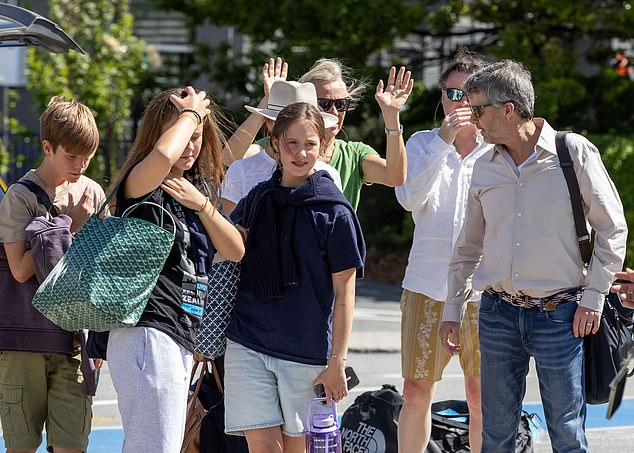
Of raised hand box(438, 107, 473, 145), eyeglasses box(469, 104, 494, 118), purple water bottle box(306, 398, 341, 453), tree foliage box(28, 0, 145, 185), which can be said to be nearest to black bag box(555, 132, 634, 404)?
eyeglasses box(469, 104, 494, 118)

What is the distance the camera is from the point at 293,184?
4.42 m

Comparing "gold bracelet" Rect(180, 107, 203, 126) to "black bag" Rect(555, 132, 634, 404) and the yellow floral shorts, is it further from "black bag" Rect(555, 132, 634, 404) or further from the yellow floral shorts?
the yellow floral shorts

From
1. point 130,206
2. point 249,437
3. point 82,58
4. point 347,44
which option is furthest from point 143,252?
point 82,58

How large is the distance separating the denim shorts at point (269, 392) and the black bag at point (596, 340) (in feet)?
3.66

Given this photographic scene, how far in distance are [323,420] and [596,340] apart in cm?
116

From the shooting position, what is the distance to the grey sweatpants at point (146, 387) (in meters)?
3.83

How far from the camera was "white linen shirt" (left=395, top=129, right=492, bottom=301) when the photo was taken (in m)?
5.38

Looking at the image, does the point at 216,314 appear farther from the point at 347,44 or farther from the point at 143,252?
the point at 347,44

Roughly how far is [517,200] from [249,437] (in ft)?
4.78

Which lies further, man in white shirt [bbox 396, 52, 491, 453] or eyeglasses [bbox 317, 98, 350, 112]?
man in white shirt [bbox 396, 52, 491, 453]

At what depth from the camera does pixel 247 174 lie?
5.03m

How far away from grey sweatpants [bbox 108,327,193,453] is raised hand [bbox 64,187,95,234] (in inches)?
38.4

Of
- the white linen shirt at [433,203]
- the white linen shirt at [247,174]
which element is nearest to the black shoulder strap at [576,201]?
the white linen shirt at [433,203]

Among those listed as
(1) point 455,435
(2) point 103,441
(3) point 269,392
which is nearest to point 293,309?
(3) point 269,392
